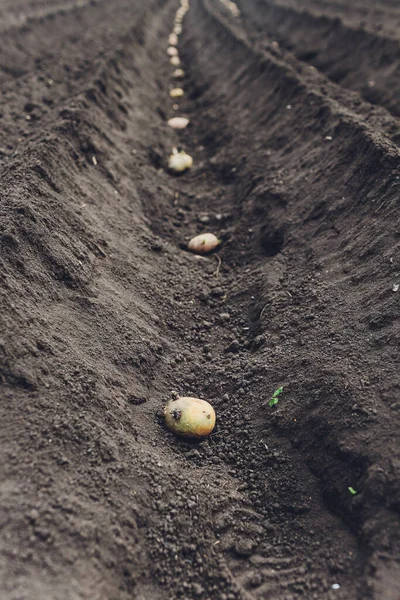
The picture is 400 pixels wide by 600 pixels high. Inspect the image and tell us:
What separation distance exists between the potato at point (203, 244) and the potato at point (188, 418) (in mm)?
2533

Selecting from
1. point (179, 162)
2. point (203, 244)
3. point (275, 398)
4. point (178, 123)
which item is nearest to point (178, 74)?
point (178, 123)

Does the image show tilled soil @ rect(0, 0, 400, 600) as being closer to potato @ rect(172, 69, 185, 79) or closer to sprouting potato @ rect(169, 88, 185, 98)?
sprouting potato @ rect(169, 88, 185, 98)

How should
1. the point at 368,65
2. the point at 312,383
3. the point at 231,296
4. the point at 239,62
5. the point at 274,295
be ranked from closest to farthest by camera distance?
the point at 312,383 < the point at 274,295 < the point at 231,296 < the point at 368,65 < the point at 239,62

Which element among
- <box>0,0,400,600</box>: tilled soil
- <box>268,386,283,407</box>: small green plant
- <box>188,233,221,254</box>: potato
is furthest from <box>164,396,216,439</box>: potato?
<box>188,233,221,254</box>: potato

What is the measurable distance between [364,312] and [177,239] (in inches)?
114

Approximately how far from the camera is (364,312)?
394 cm

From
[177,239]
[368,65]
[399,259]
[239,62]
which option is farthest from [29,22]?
[399,259]

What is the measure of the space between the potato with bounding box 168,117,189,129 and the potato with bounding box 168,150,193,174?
1.63 metres

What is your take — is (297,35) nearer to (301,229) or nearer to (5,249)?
(301,229)

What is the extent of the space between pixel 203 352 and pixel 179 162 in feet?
13.6

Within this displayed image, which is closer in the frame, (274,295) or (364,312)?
(364,312)

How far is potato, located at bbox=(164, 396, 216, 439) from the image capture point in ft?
12.1

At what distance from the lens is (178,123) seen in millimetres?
9000

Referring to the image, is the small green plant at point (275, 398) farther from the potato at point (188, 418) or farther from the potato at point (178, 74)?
the potato at point (178, 74)
